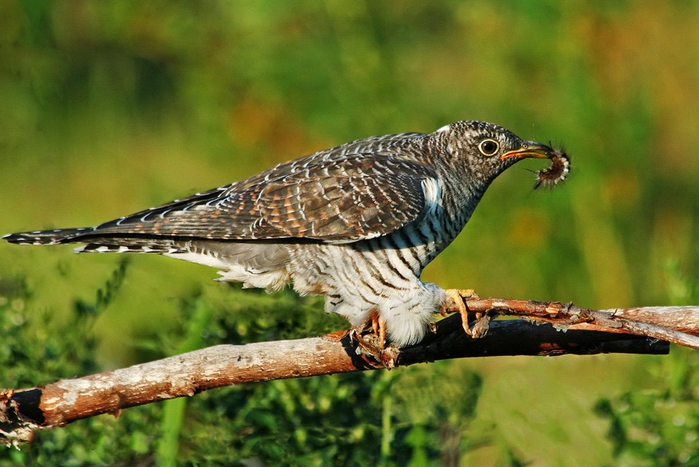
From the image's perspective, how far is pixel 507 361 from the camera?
5043 mm

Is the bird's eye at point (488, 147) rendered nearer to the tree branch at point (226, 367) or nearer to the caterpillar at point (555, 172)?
the caterpillar at point (555, 172)

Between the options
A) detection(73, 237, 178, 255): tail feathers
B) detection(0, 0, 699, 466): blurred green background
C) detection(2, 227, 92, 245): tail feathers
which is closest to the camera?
detection(2, 227, 92, 245): tail feathers

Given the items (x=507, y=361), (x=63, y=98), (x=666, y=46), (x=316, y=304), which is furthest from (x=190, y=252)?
(x=63, y=98)

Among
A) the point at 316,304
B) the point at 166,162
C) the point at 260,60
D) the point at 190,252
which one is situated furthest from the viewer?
the point at 166,162

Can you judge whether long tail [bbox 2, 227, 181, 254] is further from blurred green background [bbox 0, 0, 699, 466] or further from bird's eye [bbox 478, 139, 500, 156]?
bird's eye [bbox 478, 139, 500, 156]

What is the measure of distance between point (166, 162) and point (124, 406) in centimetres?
448

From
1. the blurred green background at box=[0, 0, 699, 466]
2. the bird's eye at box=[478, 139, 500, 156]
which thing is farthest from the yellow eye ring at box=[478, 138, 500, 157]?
the blurred green background at box=[0, 0, 699, 466]

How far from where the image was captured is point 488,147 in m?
3.10

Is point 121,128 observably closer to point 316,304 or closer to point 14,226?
point 14,226

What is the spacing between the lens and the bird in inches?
106

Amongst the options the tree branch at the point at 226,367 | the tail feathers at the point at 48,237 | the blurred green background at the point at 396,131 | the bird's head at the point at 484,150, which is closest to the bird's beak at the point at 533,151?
the bird's head at the point at 484,150

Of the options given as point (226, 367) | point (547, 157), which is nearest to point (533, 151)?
point (547, 157)

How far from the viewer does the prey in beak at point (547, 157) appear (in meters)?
3.06

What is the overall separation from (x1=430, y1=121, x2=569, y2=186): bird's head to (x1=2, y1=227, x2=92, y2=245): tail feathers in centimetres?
127
